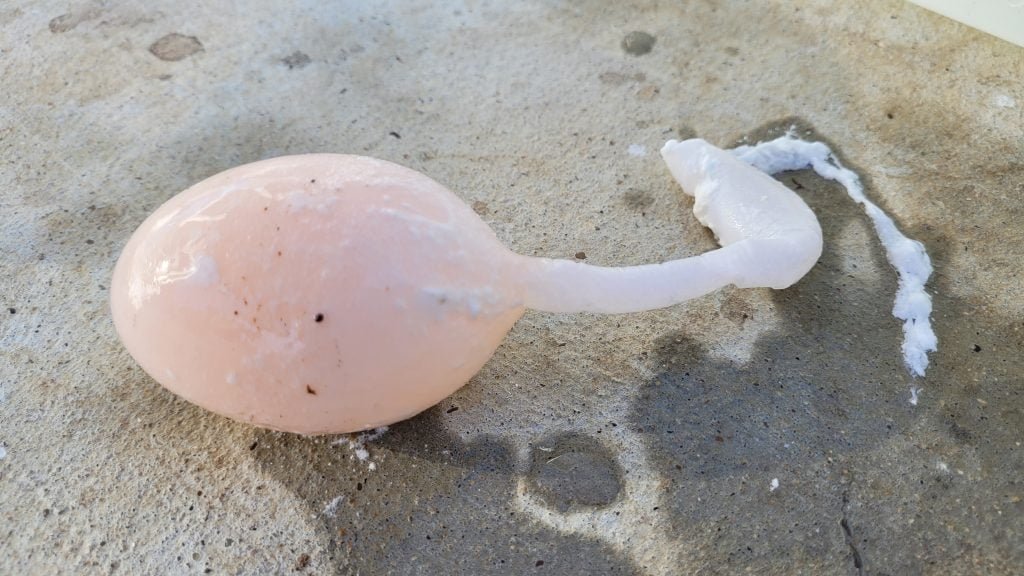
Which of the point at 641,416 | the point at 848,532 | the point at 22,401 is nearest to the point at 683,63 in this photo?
the point at 641,416

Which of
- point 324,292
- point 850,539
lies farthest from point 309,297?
point 850,539

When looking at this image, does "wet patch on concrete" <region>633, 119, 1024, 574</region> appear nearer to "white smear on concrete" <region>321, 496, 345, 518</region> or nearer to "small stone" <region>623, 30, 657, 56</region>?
"white smear on concrete" <region>321, 496, 345, 518</region>

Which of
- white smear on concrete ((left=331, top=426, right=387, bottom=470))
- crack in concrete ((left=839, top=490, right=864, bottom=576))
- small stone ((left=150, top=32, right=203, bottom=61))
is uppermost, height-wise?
small stone ((left=150, top=32, right=203, bottom=61))

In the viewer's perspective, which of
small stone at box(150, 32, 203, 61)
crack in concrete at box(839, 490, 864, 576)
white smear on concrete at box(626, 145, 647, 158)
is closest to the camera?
crack in concrete at box(839, 490, 864, 576)

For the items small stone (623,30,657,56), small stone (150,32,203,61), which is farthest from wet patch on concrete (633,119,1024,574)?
small stone (150,32,203,61)

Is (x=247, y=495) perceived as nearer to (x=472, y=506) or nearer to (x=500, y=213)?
(x=472, y=506)

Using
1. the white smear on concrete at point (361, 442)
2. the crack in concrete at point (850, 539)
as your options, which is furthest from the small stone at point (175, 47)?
the crack in concrete at point (850, 539)

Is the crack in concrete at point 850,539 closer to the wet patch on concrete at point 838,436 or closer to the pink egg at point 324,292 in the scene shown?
the wet patch on concrete at point 838,436

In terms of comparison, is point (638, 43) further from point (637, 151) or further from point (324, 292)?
point (324, 292)
